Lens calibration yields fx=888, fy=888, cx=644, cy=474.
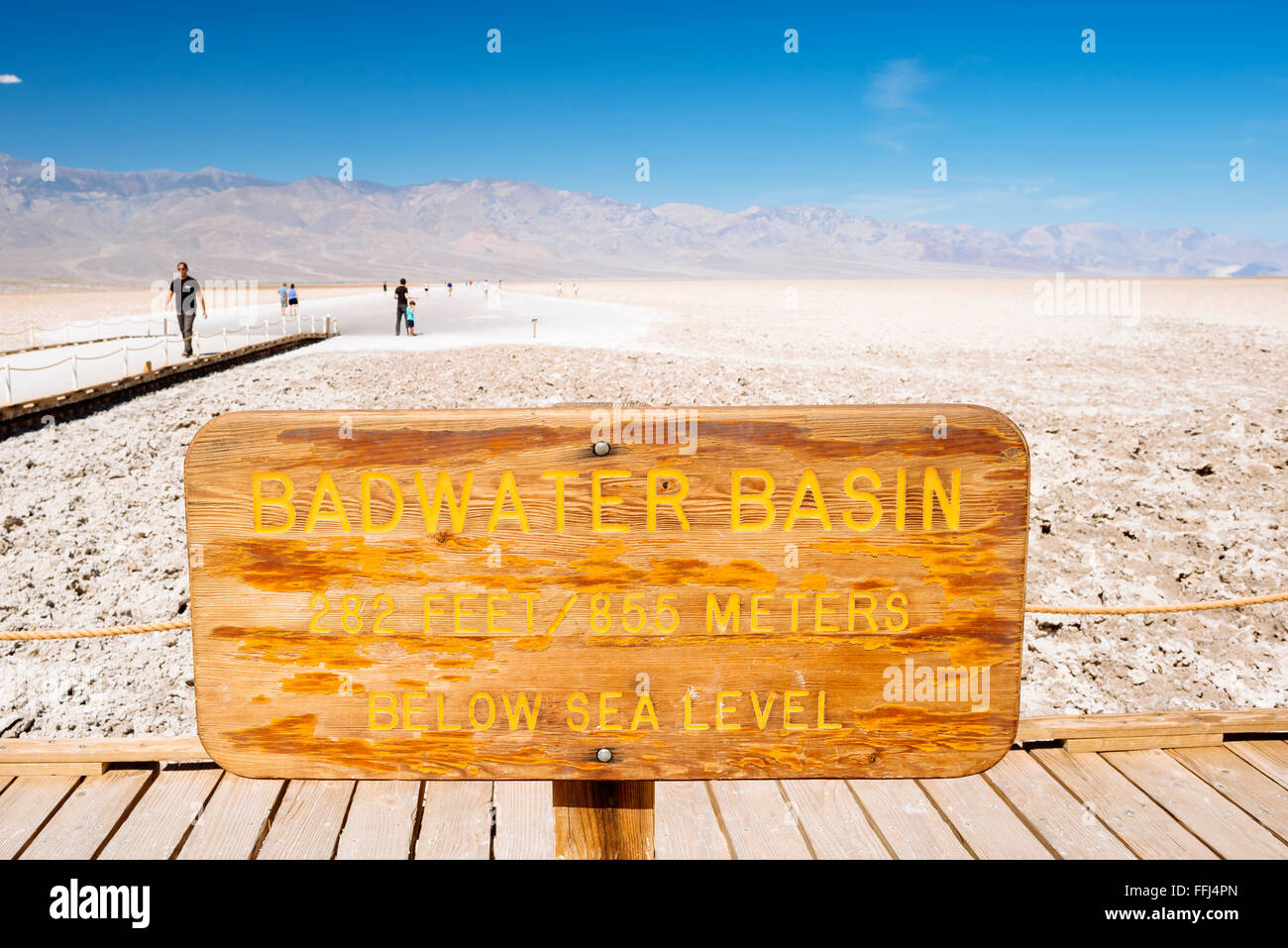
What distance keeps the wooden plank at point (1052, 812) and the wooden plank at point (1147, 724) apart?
0.12 metres

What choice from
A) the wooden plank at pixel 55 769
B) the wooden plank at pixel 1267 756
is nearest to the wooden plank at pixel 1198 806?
the wooden plank at pixel 1267 756

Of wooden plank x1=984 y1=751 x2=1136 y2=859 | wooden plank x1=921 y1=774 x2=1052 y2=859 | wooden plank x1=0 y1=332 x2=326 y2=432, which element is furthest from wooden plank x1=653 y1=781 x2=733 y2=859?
wooden plank x1=0 y1=332 x2=326 y2=432

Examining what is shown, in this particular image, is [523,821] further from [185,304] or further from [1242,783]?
[185,304]

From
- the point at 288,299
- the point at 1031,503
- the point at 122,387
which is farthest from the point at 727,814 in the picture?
the point at 288,299

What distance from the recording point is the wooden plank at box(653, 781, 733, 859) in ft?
8.40

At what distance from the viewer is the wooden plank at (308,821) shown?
8.32 feet

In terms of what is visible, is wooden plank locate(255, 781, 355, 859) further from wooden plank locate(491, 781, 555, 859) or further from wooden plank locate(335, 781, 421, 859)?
wooden plank locate(491, 781, 555, 859)

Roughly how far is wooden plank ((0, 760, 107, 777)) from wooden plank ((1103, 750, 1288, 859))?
338 cm

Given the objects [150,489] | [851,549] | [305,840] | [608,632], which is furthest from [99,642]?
[851,549]

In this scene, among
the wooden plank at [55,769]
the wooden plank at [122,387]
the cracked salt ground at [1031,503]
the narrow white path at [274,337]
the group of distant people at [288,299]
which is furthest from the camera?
the group of distant people at [288,299]

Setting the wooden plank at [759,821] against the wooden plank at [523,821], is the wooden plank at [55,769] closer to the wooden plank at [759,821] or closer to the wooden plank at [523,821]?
the wooden plank at [523,821]

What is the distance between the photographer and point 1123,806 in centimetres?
275

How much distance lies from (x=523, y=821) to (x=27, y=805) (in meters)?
1.53
